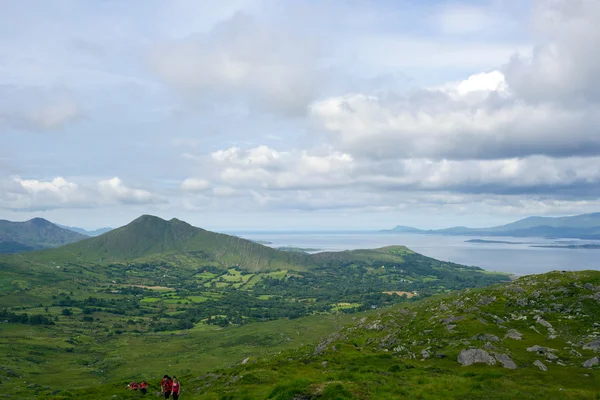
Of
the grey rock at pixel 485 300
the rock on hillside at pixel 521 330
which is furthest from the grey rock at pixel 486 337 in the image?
the grey rock at pixel 485 300

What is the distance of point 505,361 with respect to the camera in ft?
141

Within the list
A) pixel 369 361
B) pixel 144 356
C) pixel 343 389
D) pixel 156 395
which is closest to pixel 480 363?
pixel 369 361

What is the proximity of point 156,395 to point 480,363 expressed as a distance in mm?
40562

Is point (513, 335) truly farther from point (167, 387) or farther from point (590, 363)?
point (167, 387)

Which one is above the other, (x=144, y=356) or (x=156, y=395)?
(x=156, y=395)

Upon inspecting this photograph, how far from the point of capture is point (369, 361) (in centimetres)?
4566

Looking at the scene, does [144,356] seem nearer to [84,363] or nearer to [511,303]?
[84,363]

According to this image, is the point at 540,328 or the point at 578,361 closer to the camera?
the point at 578,361

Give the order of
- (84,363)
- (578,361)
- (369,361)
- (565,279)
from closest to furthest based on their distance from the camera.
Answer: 1. (578,361)
2. (369,361)
3. (565,279)
4. (84,363)

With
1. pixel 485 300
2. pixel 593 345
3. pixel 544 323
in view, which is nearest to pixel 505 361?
pixel 593 345

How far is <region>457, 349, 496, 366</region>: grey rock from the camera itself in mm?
43969

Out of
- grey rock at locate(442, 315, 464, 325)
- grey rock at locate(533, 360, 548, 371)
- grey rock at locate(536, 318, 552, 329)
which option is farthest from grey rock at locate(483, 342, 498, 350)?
grey rock at locate(442, 315, 464, 325)

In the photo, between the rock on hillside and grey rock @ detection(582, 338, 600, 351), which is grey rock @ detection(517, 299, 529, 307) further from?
grey rock @ detection(582, 338, 600, 351)

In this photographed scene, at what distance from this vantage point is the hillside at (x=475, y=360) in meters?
30.8
